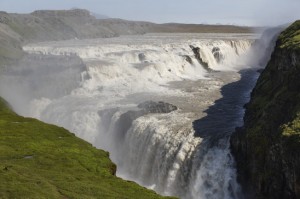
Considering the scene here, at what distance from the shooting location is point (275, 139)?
1348 inches

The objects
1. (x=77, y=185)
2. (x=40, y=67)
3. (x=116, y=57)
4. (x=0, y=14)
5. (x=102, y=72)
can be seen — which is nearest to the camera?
(x=77, y=185)

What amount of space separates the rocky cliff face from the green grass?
1078 centimetres

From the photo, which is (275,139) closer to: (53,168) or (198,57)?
(53,168)

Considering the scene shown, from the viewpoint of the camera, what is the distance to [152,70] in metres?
81.3

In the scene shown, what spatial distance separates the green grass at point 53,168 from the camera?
2466 cm

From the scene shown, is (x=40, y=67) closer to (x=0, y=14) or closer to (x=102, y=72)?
(x=102, y=72)

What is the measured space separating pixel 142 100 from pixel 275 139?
31.2 m

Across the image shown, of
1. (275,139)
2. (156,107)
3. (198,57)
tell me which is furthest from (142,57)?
(275,139)

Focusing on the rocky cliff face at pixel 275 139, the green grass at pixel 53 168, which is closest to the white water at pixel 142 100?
A: the rocky cliff face at pixel 275 139

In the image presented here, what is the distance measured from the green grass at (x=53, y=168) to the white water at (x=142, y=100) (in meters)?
10.1

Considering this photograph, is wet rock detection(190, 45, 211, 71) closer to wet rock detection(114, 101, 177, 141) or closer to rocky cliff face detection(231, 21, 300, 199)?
wet rock detection(114, 101, 177, 141)

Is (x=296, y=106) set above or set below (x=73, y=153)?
above

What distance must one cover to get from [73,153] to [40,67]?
175ft

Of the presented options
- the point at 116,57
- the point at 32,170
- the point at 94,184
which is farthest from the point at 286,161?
the point at 116,57
